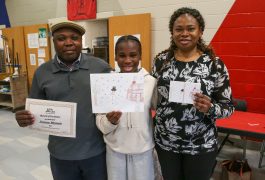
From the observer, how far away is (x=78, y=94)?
1245 mm

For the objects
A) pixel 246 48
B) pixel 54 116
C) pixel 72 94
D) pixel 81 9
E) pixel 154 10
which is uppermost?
pixel 81 9

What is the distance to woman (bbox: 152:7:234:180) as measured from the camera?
1.28 metres

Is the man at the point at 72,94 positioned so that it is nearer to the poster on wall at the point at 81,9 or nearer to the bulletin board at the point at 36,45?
the poster on wall at the point at 81,9

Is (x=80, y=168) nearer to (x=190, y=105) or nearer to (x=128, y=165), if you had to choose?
(x=128, y=165)

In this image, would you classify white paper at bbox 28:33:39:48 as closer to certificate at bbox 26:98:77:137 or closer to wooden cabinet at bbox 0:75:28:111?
wooden cabinet at bbox 0:75:28:111

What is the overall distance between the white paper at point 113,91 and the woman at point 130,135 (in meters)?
0.09

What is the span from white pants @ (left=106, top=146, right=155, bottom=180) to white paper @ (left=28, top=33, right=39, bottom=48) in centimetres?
480

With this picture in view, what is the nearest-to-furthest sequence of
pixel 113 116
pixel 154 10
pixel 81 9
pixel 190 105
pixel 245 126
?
1. pixel 113 116
2. pixel 190 105
3. pixel 245 126
4. pixel 154 10
5. pixel 81 9

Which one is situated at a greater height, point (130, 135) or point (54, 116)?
point (54, 116)

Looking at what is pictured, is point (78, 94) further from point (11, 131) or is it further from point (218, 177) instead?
point (11, 131)

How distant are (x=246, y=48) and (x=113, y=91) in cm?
270

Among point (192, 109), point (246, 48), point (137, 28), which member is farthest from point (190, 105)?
point (137, 28)

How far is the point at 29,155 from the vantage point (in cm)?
312

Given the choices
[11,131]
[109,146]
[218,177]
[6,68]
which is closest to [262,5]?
[218,177]
